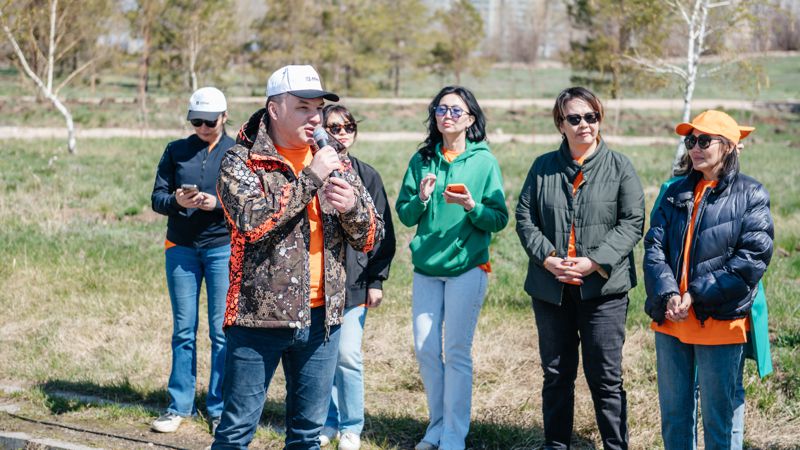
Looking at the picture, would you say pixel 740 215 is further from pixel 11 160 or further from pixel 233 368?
pixel 11 160

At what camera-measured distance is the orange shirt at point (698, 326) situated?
160 inches

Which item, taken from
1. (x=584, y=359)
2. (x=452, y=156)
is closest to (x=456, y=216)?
(x=452, y=156)

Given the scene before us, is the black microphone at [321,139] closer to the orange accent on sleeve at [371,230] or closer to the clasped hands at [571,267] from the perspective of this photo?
the orange accent on sleeve at [371,230]

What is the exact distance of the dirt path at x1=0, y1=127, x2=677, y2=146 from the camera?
2297cm

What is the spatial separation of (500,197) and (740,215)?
141cm

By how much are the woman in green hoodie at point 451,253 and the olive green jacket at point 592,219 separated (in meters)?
0.37

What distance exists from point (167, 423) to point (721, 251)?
3.50 metres

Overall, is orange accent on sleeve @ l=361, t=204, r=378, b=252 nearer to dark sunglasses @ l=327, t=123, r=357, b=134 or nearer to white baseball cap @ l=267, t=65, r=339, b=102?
white baseball cap @ l=267, t=65, r=339, b=102

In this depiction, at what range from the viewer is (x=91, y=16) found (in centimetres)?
2441

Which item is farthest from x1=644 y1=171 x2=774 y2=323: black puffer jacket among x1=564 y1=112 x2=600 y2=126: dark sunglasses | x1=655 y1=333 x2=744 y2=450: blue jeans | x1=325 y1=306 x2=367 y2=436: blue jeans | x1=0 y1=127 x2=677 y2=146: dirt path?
x1=0 y1=127 x2=677 y2=146: dirt path

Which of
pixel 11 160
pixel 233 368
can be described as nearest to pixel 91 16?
pixel 11 160

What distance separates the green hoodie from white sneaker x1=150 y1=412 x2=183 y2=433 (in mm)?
1889

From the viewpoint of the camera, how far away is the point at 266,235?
3.45 metres

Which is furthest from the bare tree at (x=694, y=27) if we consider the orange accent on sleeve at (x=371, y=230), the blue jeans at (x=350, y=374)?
the orange accent on sleeve at (x=371, y=230)
